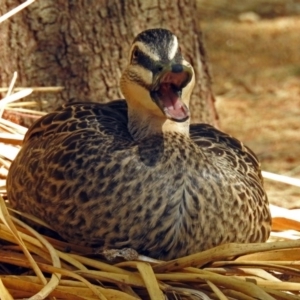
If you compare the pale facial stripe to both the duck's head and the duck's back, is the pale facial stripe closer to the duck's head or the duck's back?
the duck's head

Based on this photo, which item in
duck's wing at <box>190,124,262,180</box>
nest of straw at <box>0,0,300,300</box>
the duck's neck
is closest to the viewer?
nest of straw at <box>0,0,300,300</box>

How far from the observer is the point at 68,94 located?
421 centimetres

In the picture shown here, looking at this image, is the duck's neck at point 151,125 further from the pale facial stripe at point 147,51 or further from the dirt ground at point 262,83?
the dirt ground at point 262,83

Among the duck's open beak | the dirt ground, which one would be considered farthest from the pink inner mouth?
the dirt ground

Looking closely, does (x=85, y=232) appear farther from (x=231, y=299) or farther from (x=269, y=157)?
(x=269, y=157)

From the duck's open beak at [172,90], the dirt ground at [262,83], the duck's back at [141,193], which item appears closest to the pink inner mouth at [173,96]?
the duck's open beak at [172,90]

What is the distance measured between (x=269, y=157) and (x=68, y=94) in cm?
144

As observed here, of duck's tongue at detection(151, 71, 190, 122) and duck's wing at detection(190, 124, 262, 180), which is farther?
duck's wing at detection(190, 124, 262, 180)

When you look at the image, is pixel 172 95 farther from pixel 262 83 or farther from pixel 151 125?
pixel 262 83

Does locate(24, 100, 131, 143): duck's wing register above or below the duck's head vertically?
below

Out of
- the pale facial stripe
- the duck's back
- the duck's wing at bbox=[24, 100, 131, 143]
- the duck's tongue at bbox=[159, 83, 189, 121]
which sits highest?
the pale facial stripe

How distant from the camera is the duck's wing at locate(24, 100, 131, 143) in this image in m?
3.37

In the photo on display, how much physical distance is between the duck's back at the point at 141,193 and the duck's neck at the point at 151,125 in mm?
32

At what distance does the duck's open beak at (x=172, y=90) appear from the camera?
299 cm
